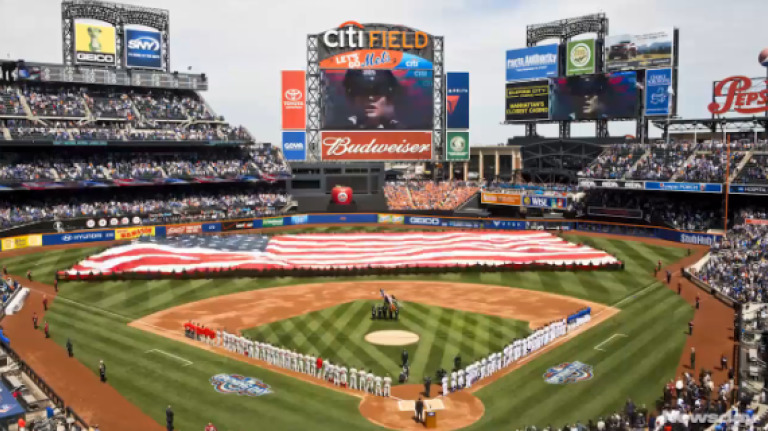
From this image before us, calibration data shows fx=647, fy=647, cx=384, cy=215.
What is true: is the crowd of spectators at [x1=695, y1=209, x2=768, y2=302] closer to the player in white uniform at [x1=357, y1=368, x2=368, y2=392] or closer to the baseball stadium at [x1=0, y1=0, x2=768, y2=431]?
the baseball stadium at [x1=0, y1=0, x2=768, y2=431]

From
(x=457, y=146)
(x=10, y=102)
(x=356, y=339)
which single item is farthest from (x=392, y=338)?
(x=457, y=146)

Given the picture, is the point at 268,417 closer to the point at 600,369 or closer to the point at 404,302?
the point at 600,369

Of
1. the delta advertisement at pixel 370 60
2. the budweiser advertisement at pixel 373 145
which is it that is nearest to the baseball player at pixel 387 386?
the budweiser advertisement at pixel 373 145

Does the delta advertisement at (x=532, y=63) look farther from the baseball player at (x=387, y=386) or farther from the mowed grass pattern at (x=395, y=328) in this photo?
the baseball player at (x=387, y=386)

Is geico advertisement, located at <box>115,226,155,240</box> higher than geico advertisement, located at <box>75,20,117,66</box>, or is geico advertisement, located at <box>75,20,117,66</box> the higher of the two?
geico advertisement, located at <box>75,20,117,66</box>

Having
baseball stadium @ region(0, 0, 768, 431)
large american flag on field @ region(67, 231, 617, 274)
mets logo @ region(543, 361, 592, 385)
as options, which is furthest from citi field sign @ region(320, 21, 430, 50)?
mets logo @ region(543, 361, 592, 385)

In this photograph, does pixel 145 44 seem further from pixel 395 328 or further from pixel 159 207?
pixel 395 328
